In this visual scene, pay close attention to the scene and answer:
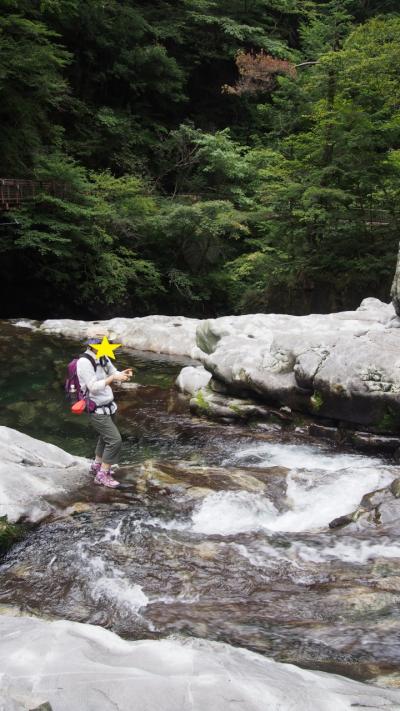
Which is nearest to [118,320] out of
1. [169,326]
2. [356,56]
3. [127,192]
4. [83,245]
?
Answer: [169,326]

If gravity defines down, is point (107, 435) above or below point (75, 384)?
below

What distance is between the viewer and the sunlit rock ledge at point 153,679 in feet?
8.25

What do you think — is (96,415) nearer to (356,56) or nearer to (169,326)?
(169,326)

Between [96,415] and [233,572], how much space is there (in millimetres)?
2390

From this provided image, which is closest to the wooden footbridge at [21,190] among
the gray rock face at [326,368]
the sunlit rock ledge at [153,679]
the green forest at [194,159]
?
the green forest at [194,159]

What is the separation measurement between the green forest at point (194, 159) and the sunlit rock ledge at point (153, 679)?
1402 centimetres

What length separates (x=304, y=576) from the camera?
457 cm

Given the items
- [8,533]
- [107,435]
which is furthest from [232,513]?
[8,533]

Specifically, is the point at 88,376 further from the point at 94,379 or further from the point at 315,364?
the point at 315,364

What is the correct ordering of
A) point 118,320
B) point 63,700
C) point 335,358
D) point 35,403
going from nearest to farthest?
point 63,700, point 335,358, point 35,403, point 118,320

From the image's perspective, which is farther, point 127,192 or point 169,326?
point 127,192

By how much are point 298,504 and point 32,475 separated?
2.95 m

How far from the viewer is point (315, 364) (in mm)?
8656

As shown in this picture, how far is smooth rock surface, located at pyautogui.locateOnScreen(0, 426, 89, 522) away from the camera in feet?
17.5
